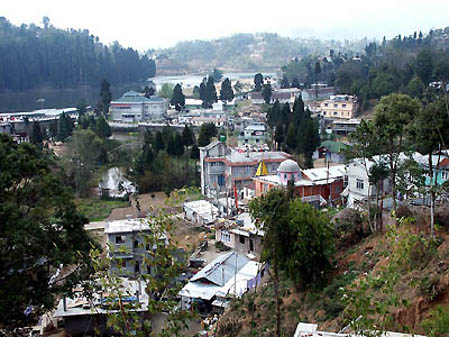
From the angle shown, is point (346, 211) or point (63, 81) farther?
point (63, 81)

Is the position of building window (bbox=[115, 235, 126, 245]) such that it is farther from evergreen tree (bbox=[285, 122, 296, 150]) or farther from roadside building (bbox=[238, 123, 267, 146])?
roadside building (bbox=[238, 123, 267, 146])

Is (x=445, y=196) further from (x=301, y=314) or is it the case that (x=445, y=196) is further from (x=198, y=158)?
(x=198, y=158)

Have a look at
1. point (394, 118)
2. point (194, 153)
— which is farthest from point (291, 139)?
point (394, 118)

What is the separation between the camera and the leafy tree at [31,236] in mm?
7086

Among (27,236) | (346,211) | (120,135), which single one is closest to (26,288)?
(27,236)

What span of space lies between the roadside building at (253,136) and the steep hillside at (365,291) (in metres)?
15.9

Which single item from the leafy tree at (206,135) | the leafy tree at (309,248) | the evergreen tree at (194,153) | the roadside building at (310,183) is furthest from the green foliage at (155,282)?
the leafy tree at (206,135)

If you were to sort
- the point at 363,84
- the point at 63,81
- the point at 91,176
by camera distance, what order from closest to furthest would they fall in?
the point at 91,176 → the point at 363,84 → the point at 63,81

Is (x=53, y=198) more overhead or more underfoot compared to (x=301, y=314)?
more overhead

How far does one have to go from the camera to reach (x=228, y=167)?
1838 cm

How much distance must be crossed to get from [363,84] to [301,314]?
25.3 meters

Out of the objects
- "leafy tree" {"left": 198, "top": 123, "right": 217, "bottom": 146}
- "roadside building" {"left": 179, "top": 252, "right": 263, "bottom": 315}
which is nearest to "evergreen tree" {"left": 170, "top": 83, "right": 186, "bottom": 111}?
"leafy tree" {"left": 198, "top": 123, "right": 217, "bottom": 146}

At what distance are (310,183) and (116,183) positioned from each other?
10.4m

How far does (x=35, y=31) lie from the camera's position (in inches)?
2566
